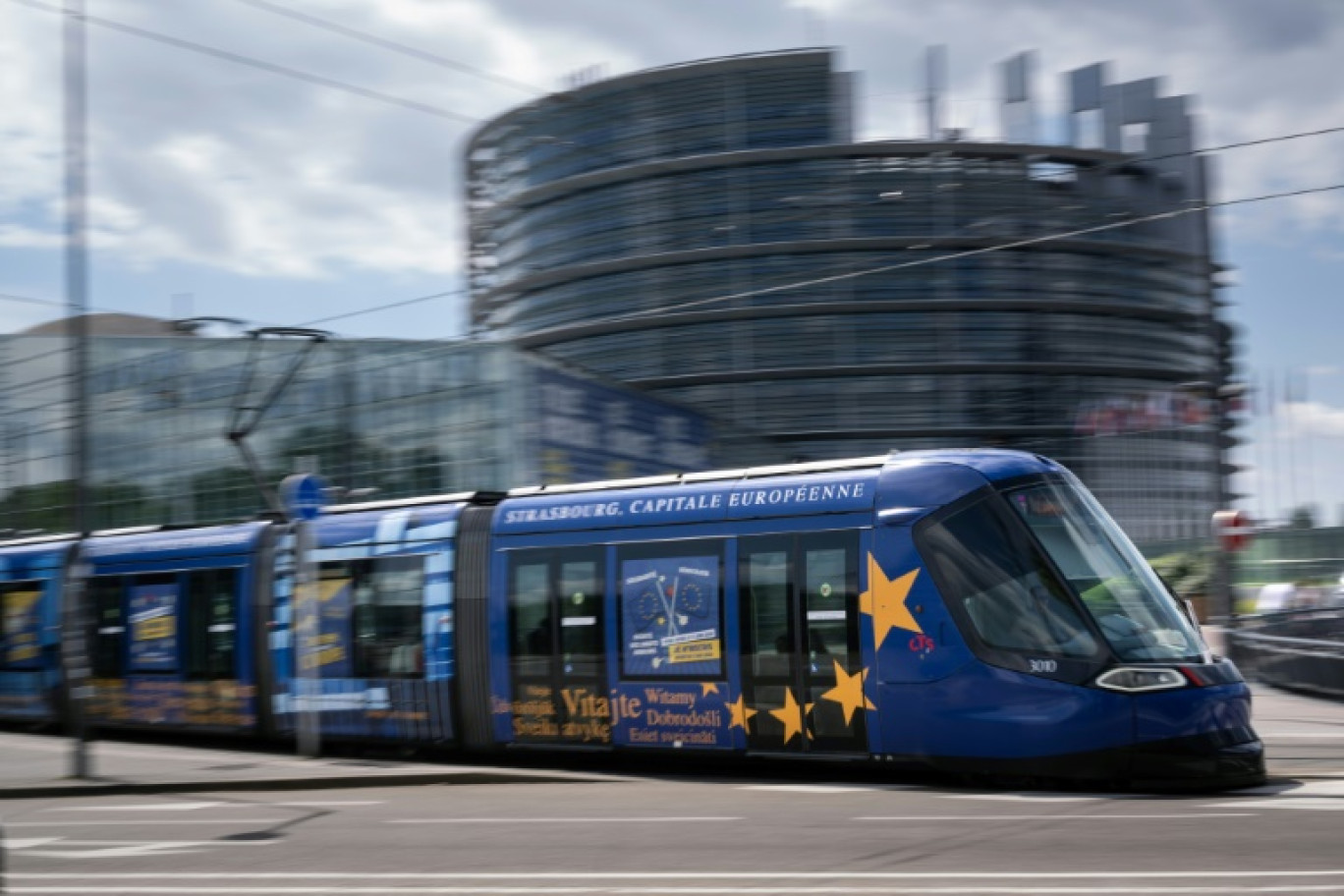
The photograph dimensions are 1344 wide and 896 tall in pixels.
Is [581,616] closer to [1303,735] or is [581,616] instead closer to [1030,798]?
[1030,798]

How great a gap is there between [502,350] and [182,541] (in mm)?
19979

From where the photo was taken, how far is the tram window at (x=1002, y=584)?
1079 centimetres

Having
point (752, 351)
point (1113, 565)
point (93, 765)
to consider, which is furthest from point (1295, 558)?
point (752, 351)

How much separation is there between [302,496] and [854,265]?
6373 cm

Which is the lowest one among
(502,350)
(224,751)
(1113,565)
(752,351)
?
(224,751)

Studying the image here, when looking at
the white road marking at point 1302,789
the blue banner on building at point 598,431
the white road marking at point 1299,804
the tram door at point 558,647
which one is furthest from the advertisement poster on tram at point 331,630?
the blue banner on building at point 598,431

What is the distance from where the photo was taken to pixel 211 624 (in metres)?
17.3

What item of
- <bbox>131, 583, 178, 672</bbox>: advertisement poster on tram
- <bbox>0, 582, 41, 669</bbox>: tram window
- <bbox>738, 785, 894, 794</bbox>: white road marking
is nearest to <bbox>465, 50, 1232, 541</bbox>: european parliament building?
<bbox>0, 582, 41, 669</bbox>: tram window

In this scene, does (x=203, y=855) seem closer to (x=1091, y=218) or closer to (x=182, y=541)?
(x=182, y=541)

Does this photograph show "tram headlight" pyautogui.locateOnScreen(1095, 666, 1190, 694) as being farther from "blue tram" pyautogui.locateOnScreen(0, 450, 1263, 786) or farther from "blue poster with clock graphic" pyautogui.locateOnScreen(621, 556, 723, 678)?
"blue poster with clock graphic" pyautogui.locateOnScreen(621, 556, 723, 678)

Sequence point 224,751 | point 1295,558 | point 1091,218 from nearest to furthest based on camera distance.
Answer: point 224,751
point 1295,558
point 1091,218

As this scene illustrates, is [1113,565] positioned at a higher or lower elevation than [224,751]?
higher

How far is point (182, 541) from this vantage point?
59.2 feet

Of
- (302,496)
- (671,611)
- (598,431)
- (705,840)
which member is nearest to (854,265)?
(598,431)
